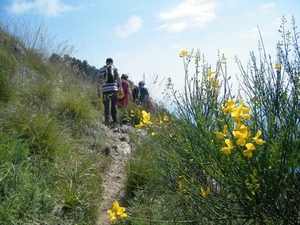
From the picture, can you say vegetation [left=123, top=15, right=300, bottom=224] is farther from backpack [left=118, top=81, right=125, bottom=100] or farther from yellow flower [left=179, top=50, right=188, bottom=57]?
backpack [left=118, top=81, right=125, bottom=100]

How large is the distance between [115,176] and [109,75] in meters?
Result: 2.36

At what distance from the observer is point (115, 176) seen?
382 centimetres

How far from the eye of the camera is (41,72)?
202 inches

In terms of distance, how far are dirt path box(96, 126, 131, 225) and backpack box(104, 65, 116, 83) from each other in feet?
3.54

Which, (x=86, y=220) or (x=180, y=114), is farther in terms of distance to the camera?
(x=86, y=220)

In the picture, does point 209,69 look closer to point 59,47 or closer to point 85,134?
point 85,134

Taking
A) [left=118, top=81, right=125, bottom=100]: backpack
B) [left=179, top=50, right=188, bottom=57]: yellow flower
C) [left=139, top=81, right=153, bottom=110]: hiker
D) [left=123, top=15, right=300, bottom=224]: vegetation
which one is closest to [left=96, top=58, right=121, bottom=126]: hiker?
[left=118, top=81, right=125, bottom=100]: backpack

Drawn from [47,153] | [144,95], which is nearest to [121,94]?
[144,95]

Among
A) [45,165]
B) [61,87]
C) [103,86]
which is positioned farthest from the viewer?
[103,86]

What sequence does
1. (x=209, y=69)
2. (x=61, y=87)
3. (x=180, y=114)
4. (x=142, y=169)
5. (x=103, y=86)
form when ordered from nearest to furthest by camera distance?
(x=180, y=114) < (x=209, y=69) < (x=142, y=169) < (x=61, y=87) < (x=103, y=86)

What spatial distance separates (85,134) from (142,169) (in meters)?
1.34

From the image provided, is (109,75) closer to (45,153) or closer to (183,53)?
(45,153)

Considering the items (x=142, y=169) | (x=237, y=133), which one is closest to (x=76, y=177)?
(x=142, y=169)

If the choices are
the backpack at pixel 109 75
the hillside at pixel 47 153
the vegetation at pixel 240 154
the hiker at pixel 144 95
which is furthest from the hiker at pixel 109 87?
the vegetation at pixel 240 154
